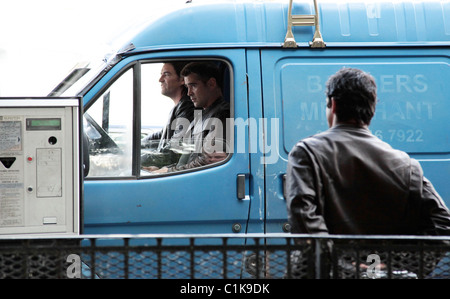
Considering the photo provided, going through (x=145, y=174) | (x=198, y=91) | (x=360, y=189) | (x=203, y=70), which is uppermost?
(x=203, y=70)

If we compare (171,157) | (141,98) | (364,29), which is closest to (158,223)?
(171,157)

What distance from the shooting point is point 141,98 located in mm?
4648

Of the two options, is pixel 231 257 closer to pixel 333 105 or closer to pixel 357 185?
pixel 357 185

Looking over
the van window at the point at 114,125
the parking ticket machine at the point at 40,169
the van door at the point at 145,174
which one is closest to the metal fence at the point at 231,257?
the parking ticket machine at the point at 40,169

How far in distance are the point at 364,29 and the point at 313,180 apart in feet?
7.62

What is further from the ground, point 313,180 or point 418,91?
point 418,91

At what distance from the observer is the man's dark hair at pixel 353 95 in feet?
9.46

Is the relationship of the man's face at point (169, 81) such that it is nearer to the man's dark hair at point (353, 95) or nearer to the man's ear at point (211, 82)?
the man's ear at point (211, 82)

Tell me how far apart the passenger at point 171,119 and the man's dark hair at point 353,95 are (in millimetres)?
2001

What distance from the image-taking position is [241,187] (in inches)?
178

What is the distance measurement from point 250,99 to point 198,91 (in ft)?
1.69

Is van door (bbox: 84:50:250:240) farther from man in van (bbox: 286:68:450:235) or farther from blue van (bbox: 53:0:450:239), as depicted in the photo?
man in van (bbox: 286:68:450:235)

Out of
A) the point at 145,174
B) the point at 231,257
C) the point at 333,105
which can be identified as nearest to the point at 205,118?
the point at 145,174
